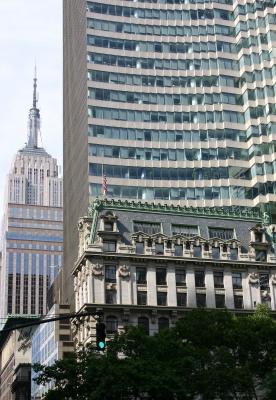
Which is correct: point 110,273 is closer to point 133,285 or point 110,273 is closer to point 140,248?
point 133,285

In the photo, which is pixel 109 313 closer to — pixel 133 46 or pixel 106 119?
Answer: pixel 106 119

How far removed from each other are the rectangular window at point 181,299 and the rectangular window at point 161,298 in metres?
1.56

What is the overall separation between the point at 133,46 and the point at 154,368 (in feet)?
252

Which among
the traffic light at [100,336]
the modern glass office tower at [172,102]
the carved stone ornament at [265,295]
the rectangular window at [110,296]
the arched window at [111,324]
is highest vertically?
the modern glass office tower at [172,102]

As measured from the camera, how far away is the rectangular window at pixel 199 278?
83.8 m

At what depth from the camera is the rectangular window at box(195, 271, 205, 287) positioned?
83.8 metres

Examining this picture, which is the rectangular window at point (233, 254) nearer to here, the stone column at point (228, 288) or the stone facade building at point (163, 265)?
the stone facade building at point (163, 265)

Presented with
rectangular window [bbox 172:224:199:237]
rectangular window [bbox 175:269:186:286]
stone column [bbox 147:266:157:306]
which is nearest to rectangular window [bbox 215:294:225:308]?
rectangular window [bbox 175:269:186:286]

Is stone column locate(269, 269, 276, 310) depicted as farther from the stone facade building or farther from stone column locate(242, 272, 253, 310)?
stone column locate(242, 272, 253, 310)

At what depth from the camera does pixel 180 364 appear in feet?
182

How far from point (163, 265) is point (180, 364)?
28152 millimetres

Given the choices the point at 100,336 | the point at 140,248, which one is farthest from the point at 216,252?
the point at 100,336

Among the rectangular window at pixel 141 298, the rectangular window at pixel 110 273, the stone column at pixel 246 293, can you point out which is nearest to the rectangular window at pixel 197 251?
the stone column at pixel 246 293

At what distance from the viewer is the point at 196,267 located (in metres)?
84.2
